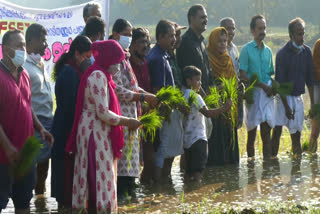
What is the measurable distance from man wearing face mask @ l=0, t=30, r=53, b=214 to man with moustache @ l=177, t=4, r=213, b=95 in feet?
11.2

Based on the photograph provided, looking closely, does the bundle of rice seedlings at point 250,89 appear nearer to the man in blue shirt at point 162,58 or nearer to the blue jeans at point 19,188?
the man in blue shirt at point 162,58

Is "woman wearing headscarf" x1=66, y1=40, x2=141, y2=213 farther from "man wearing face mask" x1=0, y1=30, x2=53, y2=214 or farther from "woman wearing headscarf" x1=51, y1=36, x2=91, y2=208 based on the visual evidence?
"man wearing face mask" x1=0, y1=30, x2=53, y2=214

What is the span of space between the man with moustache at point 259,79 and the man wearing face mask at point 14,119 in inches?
184

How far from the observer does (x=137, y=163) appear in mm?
7250

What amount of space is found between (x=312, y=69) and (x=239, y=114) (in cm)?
150

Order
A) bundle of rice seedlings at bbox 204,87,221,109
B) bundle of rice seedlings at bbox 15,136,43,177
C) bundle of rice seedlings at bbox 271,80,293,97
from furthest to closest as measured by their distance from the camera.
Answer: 1. bundle of rice seedlings at bbox 271,80,293,97
2. bundle of rice seedlings at bbox 204,87,221,109
3. bundle of rice seedlings at bbox 15,136,43,177

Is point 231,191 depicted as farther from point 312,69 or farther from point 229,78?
point 312,69

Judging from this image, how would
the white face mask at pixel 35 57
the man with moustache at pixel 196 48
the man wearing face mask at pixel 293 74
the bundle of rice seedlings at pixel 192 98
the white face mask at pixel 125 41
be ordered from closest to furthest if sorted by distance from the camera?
the white face mask at pixel 35 57
the white face mask at pixel 125 41
the bundle of rice seedlings at pixel 192 98
the man with moustache at pixel 196 48
the man wearing face mask at pixel 293 74

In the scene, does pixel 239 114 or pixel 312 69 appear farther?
pixel 312 69

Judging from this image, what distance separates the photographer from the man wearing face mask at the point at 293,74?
33.2 feet

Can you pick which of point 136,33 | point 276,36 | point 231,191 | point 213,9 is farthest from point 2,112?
point 213,9

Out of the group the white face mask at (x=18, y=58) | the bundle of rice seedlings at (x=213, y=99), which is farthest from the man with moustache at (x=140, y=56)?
the white face mask at (x=18, y=58)

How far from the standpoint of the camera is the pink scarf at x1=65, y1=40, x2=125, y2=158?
630 centimetres

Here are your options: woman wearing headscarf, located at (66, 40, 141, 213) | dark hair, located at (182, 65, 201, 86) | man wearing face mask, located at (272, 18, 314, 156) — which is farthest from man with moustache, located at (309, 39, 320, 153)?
woman wearing headscarf, located at (66, 40, 141, 213)
